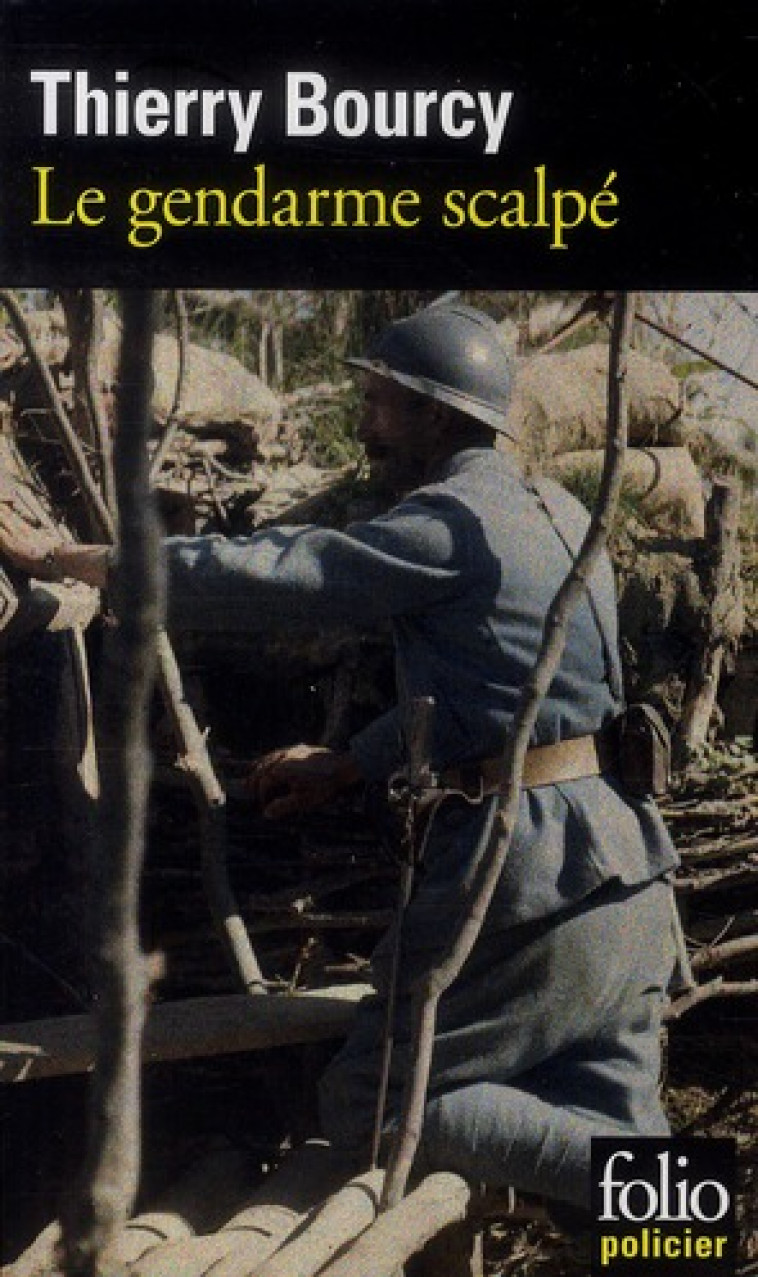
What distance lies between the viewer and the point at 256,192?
2.96 meters

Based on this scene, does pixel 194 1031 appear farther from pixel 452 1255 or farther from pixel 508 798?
pixel 508 798

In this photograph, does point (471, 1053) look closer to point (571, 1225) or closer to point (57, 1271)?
point (571, 1225)

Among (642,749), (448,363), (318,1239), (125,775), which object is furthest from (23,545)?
(125,775)

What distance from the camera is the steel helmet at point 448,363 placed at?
3502 millimetres

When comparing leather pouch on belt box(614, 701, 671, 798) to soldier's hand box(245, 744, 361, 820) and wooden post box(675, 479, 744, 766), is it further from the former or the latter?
wooden post box(675, 479, 744, 766)

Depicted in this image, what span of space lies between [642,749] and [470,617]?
34cm

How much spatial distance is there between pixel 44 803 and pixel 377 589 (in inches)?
40.5

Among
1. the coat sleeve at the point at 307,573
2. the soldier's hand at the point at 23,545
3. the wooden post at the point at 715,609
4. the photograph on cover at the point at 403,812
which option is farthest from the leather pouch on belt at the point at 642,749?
the wooden post at the point at 715,609

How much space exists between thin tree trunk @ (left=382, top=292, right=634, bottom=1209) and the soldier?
21 centimetres

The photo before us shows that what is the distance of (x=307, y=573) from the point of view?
330 cm

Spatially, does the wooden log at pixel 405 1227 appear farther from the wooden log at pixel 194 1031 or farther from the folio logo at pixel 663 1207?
the wooden log at pixel 194 1031

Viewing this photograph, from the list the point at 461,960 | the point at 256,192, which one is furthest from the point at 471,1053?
the point at 256,192

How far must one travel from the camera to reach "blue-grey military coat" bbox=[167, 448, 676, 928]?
10.9ft

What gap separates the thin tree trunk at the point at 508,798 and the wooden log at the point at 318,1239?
0.05 metres
